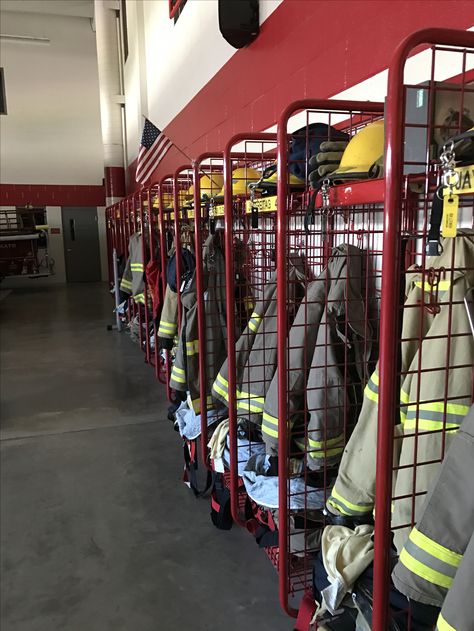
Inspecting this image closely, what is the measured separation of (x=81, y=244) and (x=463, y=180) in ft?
48.3

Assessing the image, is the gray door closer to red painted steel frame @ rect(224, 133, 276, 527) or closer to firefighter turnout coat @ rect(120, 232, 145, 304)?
firefighter turnout coat @ rect(120, 232, 145, 304)

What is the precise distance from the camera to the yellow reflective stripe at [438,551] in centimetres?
102

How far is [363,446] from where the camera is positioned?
149cm

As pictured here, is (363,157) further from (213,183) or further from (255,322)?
(213,183)

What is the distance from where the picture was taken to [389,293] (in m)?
1.10

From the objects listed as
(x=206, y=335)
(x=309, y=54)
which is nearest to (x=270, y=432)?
(x=206, y=335)

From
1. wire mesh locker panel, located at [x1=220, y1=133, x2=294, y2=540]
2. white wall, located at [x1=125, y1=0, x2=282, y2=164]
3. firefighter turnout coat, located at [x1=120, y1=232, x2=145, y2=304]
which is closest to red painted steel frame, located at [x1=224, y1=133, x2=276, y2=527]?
wire mesh locker panel, located at [x1=220, y1=133, x2=294, y2=540]

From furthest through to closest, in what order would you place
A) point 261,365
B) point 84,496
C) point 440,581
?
point 84,496, point 261,365, point 440,581

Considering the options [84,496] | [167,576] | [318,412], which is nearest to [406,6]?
[318,412]

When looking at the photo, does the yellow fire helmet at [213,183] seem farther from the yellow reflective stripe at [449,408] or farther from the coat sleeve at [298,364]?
the yellow reflective stripe at [449,408]

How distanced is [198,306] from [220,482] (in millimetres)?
957

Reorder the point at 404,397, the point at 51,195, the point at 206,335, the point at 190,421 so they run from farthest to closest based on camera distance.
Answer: the point at 51,195
the point at 190,421
the point at 206,335
the point at 404,397

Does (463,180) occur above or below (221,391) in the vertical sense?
above

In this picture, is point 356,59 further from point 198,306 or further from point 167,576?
point 167,576
